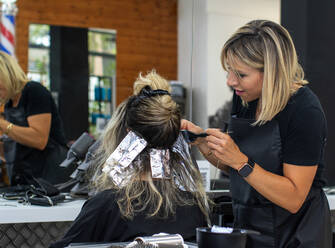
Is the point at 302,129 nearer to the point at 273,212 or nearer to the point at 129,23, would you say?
the point at 273,212

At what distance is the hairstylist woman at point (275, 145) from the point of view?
1312mm

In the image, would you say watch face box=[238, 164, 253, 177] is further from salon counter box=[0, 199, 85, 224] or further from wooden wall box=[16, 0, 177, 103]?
wooden wall box=[16, 0, 177, 103]

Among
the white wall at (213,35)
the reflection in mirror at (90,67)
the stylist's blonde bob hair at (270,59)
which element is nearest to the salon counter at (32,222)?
the stylist's blonde bob hair at (270,59)

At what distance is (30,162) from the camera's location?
2469 mm

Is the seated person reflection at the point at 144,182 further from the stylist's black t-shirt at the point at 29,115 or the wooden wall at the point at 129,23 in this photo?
the wooden wall at the point at 129,23

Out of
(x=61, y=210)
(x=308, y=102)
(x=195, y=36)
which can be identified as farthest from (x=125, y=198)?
(x=195, y=36)

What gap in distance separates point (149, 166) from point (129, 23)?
15.9 ft

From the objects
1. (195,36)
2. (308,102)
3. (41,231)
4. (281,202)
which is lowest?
(41,231)

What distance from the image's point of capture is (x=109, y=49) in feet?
19.1

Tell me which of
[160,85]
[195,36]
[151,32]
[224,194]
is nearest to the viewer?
[160,85]

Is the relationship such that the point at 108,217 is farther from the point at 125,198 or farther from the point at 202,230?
the point at 202,230

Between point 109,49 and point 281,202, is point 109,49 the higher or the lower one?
the higher one

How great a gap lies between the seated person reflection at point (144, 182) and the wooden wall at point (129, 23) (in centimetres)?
408

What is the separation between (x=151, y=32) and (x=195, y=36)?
95.2 inches
